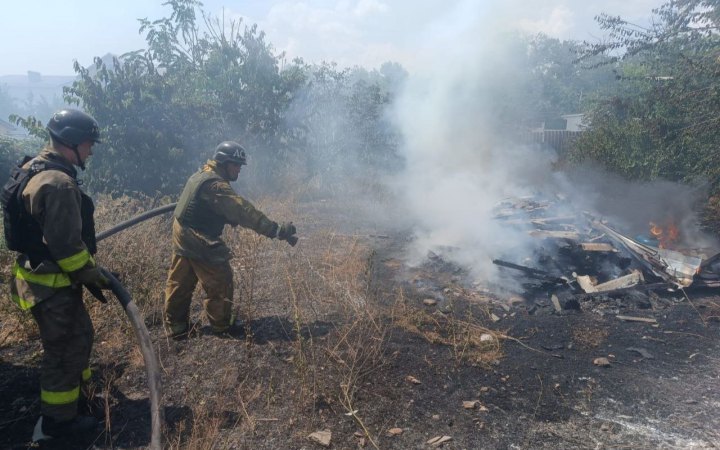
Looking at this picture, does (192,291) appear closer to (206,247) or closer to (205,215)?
(206,247)

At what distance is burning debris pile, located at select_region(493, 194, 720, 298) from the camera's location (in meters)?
6.22

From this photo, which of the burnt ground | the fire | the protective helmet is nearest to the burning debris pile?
the fire

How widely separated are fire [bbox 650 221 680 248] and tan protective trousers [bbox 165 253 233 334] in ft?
26.8

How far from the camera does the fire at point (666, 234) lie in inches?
332

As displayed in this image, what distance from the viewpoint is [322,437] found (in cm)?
298

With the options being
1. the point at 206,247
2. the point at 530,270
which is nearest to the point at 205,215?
the point at 206,247

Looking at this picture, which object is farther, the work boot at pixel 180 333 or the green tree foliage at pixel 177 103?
the green tree foliage at pixel 177 103

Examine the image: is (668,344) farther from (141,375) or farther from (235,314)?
(141,375)

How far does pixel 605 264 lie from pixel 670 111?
5.24 meters

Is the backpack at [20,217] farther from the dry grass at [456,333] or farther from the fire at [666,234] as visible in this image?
the fire at [666,234]

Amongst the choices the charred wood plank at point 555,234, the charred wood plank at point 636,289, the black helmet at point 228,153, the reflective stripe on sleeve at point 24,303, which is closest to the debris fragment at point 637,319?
the charred wood plank at point 636,289

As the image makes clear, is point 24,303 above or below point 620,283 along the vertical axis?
above

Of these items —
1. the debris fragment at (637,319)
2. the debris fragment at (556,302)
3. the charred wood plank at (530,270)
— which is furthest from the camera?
the charred wood plank at (530,270)

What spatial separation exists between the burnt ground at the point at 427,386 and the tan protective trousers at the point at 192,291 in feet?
0.67
